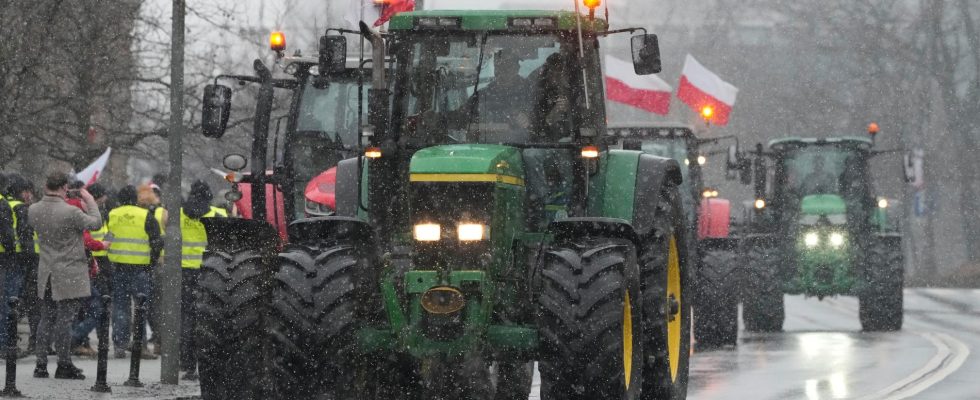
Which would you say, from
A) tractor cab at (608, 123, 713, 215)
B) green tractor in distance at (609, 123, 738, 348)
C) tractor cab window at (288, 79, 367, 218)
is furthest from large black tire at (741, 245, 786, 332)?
tractor cab window at (288, 79, 367, 218)

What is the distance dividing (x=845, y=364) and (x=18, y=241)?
8175mm

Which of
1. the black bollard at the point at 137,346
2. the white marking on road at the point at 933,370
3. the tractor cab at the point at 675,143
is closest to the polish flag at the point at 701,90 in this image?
the tractor cab at the point at 675,143

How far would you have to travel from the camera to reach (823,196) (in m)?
27.5

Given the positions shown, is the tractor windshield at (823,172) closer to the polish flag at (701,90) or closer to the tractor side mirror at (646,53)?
the polish flag at (701,90)

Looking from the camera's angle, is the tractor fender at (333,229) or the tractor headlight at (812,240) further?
the tractor headlight at (812,240)

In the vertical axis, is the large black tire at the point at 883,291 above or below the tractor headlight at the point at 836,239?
below

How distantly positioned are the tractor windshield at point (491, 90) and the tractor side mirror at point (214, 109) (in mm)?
3672

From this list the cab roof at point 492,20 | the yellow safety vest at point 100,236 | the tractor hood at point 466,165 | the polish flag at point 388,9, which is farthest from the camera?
the polish flag at point 388,9

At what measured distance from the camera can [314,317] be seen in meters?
10.6

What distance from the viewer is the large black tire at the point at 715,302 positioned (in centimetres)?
2150

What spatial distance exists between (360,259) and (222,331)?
5.34 ft

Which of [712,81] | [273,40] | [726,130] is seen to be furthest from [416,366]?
[726,130]

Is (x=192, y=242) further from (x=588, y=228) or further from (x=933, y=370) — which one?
(x=588, y=228)

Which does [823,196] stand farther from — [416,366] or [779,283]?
[416,366]
